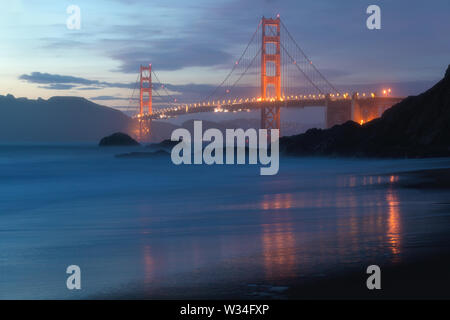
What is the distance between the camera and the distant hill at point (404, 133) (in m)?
20.2

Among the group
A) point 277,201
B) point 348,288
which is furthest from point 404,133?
point 348,288

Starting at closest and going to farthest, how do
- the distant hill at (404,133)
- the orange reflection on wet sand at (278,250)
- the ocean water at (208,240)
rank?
1. the ocean water at (208,240)
2. the orange reflection on wet sand at (278,250)
3. the distant hill at (404,133)

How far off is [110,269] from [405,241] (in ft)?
8.35

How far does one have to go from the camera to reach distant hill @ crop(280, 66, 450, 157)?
66.2 feet

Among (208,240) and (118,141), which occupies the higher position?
(118,141)

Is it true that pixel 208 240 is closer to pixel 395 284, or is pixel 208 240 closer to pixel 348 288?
pixel 348 288

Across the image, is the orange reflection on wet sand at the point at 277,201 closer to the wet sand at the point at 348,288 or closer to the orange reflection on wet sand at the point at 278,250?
the orange reflection on wet sand at the point at 278,250

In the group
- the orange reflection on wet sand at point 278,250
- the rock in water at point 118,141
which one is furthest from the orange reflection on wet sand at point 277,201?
the rock in water at point 118,141

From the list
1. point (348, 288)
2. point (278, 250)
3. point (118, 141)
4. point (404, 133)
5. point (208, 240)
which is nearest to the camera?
point (348, 288)

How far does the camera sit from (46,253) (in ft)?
15.4

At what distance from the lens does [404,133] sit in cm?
2202
